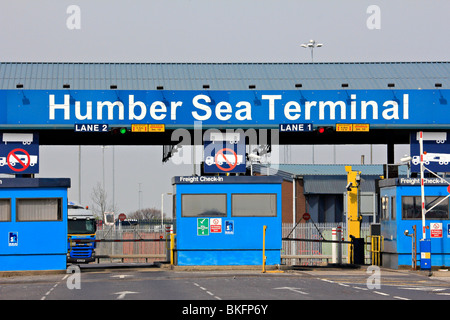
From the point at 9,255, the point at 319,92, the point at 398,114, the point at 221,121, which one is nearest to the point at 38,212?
the point at 9,255

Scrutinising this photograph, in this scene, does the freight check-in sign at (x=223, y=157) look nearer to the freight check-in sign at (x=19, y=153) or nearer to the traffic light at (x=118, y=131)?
the traffic light at (x=118, y=131)

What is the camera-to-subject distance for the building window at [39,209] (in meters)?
35.5

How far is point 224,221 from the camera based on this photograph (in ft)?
119

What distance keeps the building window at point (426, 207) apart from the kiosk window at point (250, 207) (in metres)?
5.18

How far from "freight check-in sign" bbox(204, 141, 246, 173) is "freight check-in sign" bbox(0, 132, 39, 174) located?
7.16m

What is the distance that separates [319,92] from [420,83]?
15.9 ft

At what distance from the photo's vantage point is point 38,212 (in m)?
35.6

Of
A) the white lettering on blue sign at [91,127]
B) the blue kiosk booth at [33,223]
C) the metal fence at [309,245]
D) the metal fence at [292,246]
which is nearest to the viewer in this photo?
the blue kiosk booth at [33,223]

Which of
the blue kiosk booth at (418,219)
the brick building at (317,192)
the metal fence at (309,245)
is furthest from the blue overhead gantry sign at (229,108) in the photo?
the brick building at (317,192)

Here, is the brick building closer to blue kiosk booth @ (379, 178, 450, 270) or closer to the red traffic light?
the red traffic light

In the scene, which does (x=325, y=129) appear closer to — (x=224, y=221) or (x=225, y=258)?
(x=224, y=221)

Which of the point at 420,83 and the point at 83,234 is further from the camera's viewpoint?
the point at 83,234

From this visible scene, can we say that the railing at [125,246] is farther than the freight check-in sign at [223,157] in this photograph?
Yes
